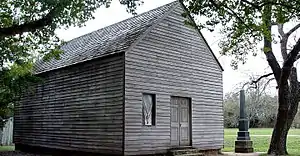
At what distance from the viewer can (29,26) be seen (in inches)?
466

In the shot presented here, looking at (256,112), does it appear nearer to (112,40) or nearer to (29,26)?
(112,40)

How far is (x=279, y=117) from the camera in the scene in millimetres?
16062

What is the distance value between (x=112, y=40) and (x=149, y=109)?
360cm

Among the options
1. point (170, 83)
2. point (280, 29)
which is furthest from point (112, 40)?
point (280, 29)

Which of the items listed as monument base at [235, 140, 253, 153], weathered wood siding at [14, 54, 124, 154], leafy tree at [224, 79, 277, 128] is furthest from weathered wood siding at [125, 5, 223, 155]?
leafy tree at [224, 79, 277, 128]

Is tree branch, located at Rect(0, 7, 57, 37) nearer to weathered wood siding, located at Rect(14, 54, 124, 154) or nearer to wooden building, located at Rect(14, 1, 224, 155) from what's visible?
wooden building, located at Rect(14, 1, 224, 155)

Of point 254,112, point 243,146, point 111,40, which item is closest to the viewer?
point 111,40

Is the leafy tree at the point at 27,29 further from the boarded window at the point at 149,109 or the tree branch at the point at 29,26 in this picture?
the boarded window at the point at 149,109

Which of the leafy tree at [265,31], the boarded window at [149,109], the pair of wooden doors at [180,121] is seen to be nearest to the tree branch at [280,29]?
the leafy tree at [265,31]

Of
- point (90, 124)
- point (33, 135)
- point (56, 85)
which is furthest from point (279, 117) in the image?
point (33, 135)

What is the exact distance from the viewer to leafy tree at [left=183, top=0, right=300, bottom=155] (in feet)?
36.4

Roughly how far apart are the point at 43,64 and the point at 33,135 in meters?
4.08

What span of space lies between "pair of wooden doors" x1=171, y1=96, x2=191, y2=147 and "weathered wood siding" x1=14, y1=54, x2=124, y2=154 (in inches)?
108

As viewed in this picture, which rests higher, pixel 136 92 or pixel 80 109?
pixel 136 92
